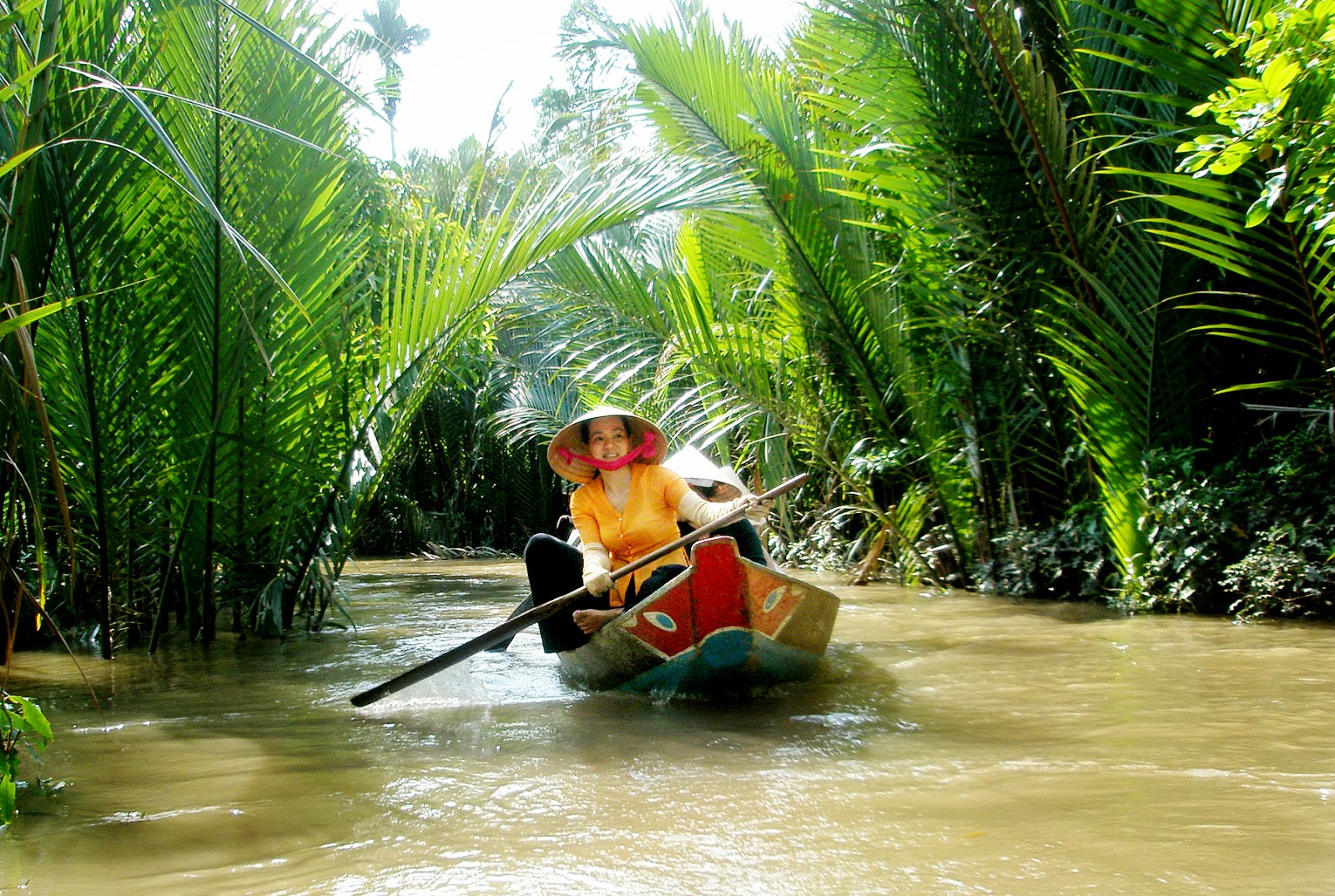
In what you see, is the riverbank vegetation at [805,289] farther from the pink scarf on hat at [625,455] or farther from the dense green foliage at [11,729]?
the pink scarf on hat at [625,455]

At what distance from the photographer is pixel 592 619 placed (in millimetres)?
3988

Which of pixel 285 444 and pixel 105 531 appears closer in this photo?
pixel 105 531

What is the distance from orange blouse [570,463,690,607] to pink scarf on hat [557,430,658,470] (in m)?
0.08

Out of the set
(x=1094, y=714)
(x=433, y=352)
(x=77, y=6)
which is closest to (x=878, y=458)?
(x=433, y=352)

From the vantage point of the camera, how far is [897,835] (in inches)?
93.7

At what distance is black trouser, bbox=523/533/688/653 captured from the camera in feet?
14.3

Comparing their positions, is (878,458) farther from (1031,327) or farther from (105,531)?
(105,531)

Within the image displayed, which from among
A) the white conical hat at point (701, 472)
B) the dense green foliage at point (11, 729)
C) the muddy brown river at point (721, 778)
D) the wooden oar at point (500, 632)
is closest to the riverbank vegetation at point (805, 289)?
the dense green foliage at point (11, 729)

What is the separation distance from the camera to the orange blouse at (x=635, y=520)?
14.8ft

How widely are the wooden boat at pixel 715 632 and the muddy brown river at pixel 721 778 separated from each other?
0.12 meters

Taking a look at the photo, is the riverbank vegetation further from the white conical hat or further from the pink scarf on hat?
the white conical hat

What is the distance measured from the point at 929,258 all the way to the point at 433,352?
284cm

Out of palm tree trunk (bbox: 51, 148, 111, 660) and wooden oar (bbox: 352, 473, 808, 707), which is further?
wooden oar (bbox: 352, 473, 808, 707)

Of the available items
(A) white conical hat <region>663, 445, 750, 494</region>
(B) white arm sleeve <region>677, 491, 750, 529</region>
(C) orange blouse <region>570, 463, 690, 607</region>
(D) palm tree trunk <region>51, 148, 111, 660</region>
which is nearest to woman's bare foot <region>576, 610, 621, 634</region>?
(C) orange blouse <region>570, 463, 690, 607</region>
